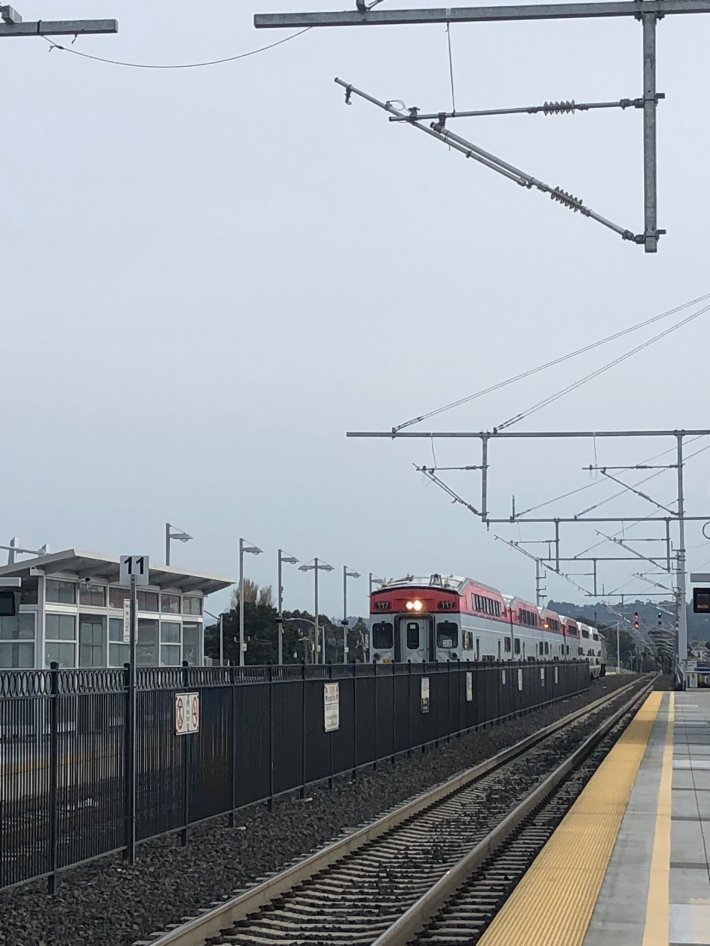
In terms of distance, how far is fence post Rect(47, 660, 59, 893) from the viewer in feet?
35.4

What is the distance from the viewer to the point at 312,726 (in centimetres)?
1831

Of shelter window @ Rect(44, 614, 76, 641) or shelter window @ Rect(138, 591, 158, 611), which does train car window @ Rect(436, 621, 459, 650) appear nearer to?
shelter window @ Rect(138, 591, 158, 611)

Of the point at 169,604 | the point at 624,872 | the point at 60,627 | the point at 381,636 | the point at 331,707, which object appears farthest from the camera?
the point at 381,636

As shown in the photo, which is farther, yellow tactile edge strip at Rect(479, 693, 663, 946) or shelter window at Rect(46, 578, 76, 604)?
shelter window at Rect(46, 578, 76, 604)

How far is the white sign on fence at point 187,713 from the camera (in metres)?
13.5

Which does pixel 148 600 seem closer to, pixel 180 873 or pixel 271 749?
pixel 271 749

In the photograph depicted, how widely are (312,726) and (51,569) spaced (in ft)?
34.8

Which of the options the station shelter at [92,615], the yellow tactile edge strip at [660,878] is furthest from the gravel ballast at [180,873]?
the station shelter at [92,615]

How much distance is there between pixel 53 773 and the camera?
11.0m

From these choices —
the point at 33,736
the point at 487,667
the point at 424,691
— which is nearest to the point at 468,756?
the point at 424,691

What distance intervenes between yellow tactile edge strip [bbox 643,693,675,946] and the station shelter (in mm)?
13080

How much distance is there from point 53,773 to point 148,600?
2210cm

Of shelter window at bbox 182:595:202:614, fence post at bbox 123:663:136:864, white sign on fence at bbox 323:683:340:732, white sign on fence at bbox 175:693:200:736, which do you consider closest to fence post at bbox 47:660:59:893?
fence post at bbox 123:663:136:864

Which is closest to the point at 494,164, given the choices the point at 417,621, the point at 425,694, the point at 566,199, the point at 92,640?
the point at 566,199
